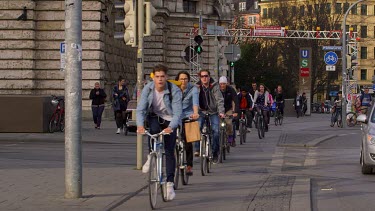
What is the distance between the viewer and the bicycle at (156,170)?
397 inches

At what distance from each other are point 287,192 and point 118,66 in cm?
3078

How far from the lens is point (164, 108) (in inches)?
425

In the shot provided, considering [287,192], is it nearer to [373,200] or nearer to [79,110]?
[373,200]

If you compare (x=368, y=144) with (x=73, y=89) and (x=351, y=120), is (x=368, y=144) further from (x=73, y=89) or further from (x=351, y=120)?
(x=351, y=120)

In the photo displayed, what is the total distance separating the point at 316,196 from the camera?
11.9 m

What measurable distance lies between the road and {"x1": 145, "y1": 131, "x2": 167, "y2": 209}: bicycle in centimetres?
23

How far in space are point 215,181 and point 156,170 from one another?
343cm

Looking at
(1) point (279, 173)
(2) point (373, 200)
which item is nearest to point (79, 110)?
(2) point (373, 200)

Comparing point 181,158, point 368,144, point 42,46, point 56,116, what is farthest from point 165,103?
point 42,46

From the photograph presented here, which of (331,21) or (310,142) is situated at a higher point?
(331,21)

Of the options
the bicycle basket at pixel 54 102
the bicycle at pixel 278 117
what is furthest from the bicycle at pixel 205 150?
the bicycle at pixel 278 117

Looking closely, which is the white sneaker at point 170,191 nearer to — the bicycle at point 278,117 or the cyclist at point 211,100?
the cyclist at point 211,100

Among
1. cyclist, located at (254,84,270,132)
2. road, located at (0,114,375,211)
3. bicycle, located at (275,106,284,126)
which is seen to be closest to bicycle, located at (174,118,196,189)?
road, located at (0,114,375,211)

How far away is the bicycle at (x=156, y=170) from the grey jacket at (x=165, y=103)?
0.22 metres
